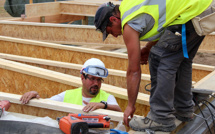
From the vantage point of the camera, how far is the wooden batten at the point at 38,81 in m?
4.83

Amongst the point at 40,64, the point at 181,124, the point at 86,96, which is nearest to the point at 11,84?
the point at 40,64

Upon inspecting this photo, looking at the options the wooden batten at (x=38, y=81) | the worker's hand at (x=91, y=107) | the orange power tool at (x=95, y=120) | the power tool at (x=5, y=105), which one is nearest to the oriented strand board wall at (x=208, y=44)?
the wooden batten at (x=38, y=81)

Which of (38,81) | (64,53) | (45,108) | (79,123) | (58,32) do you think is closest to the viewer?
(79,123)

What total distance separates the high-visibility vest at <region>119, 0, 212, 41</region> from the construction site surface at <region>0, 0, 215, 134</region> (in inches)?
48.1

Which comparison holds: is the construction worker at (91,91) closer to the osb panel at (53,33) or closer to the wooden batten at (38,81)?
the wooden batten at (38,81)

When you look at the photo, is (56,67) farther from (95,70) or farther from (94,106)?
(94,106)

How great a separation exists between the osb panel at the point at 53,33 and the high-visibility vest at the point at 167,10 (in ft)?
20.2

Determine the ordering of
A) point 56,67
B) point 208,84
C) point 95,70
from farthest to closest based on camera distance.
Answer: point 56,67, point 208,84, point 95,70

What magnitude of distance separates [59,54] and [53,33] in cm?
240

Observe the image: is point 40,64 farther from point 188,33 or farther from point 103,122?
point 188,33

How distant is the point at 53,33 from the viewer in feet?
30.5

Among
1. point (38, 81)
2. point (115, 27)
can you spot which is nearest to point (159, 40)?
point (115, 27)

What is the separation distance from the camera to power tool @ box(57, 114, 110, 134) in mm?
2648

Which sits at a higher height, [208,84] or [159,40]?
[159,40]
